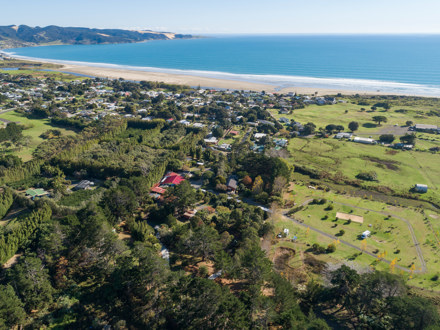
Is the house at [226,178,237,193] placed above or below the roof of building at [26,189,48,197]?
above

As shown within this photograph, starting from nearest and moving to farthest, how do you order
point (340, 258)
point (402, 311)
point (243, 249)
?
point (402, 311) < point (243, 249) < point (340, 258)

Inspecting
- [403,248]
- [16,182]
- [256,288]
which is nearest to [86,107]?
[16,182]

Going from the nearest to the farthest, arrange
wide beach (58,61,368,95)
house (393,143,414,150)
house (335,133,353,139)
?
house (393,143,414,150), house (335,133,353,139), wide beach (58,61,368,95)

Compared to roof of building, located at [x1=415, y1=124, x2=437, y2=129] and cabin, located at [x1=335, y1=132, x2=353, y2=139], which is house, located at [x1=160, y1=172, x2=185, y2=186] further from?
roof of building, located at [x1=415, y1=124, x2=437, y2=129]

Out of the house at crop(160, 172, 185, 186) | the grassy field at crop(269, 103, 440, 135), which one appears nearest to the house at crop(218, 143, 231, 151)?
the house at crop(160, 172, 185, 186)

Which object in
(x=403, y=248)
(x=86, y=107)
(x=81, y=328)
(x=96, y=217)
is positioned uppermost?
(x=86, y=107)

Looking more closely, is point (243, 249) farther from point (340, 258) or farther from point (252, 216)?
point (340, 258)

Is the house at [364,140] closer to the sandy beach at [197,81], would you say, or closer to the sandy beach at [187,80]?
the sandy beach at [197,81]

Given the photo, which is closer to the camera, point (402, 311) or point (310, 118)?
point (402, 311)
